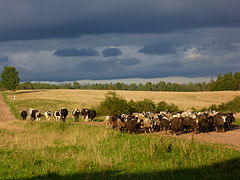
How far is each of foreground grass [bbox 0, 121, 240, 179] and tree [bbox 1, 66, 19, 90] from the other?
3942 inches

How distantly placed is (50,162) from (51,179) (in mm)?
2856

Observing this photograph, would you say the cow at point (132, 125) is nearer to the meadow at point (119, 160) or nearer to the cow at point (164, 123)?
the meadow at point (119, 160)

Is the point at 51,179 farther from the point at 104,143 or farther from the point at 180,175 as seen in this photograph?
the point at 104,143

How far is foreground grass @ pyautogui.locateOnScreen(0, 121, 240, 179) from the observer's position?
1262 centimetres

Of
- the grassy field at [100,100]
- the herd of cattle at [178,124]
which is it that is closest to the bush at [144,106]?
the grassy field at [100,100]

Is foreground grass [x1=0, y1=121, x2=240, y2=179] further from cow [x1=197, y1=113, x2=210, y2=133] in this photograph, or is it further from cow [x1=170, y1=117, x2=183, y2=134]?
cow [x1=197, y1=113, x2=210, y2=133]

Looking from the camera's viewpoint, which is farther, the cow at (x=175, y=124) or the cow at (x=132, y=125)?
the cow at (x=132, y=125)

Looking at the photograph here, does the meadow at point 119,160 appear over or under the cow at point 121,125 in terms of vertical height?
under

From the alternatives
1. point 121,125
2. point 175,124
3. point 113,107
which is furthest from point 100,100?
point 175,124

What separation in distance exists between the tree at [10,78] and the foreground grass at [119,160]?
3942 inches

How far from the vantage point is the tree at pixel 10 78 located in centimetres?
11618

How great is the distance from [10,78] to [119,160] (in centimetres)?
10980

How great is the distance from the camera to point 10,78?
116938 millimetres

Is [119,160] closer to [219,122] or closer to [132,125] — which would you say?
[132,125]
